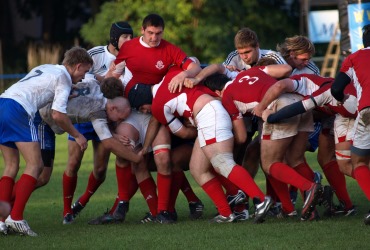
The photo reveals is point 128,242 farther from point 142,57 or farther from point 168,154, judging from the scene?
point 142,57

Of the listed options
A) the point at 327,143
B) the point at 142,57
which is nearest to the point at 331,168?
the point at 327,143

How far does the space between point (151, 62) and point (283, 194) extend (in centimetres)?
173

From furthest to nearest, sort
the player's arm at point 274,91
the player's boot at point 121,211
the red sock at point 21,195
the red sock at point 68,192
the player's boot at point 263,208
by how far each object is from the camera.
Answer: the red sock at point 68,192
the player's boot at point 121,211
the player's arm at point 274,91
the red sock at point 21,195
the player's boot at point 263,208

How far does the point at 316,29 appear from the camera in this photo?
90.5ft

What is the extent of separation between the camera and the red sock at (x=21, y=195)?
8195 mm

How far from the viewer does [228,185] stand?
9047 mm

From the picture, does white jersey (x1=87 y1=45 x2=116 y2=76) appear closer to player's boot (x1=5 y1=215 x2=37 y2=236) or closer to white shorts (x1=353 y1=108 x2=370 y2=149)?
player's boot (x1=5 y1=215 x2=37 y2=236)

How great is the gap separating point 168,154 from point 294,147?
1.12 m

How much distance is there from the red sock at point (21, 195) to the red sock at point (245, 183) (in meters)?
1.66

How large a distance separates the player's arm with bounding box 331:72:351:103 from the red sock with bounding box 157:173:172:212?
5.73ft

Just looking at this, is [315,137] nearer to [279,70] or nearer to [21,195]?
[279,70]

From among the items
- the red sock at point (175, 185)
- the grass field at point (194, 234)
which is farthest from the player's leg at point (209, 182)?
the red sock at point (175, 185)

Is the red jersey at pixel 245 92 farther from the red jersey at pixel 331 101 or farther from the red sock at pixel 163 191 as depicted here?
the red sock at pixel 163 191

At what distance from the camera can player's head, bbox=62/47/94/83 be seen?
858 centimetres
